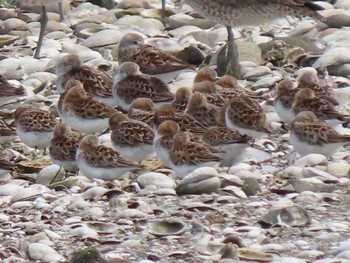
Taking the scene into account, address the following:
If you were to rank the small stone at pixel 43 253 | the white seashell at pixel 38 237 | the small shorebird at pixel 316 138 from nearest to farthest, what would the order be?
the small stone at pixel 43 253, the white seashell at pixel 38 237, the small shorebird at pixel 316 138

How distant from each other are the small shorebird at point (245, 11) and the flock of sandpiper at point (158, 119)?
2.52ft

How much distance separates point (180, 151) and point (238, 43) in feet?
14.8

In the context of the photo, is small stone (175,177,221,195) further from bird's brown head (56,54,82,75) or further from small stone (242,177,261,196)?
bird's brown head (56,54,82,75)

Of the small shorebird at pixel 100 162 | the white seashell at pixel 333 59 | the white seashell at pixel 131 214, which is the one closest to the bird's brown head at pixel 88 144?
the small shorebird at pixel 100 162

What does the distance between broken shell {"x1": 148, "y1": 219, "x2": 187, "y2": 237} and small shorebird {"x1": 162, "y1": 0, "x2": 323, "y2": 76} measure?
5.00 meters

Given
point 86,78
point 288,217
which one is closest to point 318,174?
point 288,217

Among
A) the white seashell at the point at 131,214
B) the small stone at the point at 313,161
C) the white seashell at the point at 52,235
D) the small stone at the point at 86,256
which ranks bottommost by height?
the small stone at the point at 313,161

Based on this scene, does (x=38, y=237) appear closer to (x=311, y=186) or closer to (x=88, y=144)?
(x=88, y=144)

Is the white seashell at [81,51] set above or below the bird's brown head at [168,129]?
below

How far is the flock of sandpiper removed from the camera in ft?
29.6

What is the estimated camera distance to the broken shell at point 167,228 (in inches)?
296

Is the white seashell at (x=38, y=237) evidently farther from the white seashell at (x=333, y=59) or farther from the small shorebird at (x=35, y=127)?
the white seashell at (x=333, y=59)

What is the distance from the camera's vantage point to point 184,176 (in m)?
8.86

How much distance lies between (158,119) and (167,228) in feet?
7.80
